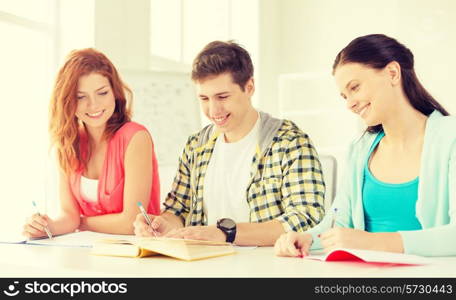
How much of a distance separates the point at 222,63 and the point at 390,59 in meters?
0.59

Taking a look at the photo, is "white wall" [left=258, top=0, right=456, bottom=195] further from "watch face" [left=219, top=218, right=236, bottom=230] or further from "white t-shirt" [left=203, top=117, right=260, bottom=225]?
"watch face" [left=219, top=218, right=236, bottom=230]

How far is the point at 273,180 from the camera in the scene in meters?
2.06

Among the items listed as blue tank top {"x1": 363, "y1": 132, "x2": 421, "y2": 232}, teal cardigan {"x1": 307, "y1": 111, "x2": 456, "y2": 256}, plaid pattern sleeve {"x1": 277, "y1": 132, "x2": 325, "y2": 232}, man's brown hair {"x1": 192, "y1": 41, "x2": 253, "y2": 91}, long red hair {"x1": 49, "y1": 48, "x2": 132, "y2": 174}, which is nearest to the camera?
teal cardigan {"x1": 307, "y1": 111, "x2": 456, "y2": 256}

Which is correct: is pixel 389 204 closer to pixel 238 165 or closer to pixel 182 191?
pixel 238 165

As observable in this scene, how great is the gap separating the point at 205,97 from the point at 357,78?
0.57 m

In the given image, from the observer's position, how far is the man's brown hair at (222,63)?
2098 mm

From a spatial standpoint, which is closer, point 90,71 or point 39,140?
point 90,71

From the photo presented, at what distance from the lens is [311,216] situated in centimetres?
188

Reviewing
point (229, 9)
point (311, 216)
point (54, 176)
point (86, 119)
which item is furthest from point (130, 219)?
point (229, 9)

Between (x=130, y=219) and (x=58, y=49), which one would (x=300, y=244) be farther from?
(x=58, y=49)

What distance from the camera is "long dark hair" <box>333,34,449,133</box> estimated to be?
173cm

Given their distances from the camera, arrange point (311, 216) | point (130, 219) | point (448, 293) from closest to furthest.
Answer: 1. point (448, 293)
2. point (311, 216)
3. point (130, 219)

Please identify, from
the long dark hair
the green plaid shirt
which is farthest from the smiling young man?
the long dark hair

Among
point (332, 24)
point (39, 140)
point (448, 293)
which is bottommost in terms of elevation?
point (448, 293)
